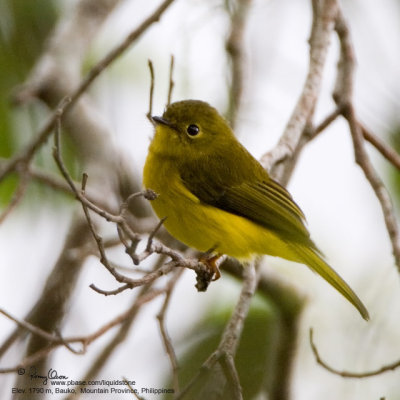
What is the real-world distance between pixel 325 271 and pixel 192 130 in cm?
123

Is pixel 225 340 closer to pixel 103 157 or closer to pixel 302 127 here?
pixel 302 127

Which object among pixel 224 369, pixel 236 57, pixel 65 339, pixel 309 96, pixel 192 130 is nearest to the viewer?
pixel 224 369

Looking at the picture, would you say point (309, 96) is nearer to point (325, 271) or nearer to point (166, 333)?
point (325, 271)

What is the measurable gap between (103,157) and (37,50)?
1.64 m

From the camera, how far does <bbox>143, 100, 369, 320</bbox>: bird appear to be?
4.19 meters

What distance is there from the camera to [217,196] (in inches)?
175

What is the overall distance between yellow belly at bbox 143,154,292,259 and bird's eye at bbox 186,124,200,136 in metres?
0.33

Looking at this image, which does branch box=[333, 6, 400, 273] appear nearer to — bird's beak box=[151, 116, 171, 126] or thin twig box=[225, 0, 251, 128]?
thin twig box=[225, 0, 251, 128]

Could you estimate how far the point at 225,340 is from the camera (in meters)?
3.35

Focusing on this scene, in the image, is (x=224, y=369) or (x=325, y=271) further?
(x=325, y=271)

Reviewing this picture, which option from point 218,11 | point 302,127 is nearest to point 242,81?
point 218,11
